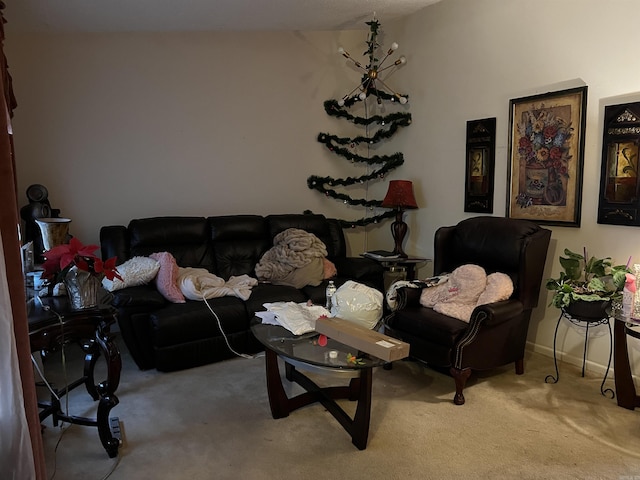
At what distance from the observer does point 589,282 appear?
282 centimetres

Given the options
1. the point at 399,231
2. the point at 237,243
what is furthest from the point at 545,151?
the point at 237,243

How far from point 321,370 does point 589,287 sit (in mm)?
1800

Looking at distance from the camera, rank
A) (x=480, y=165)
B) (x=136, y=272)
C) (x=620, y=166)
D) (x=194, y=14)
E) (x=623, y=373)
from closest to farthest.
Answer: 1. (x=623, y=373)
2. (x=620, y=166)
3. (x=136, y=272)
4. (x=194, y=14)
5. (x=480, y=165)

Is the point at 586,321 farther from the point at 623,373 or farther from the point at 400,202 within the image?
the point at 400,202

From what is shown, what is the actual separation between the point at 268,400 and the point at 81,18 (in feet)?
10.2

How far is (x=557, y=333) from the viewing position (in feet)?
11.1

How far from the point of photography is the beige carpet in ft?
6.88

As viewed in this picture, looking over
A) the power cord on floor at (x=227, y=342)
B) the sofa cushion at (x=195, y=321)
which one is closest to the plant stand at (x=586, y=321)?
the power cord on floor at (x=227, y=342)

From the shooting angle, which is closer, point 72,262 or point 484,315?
point 72,262

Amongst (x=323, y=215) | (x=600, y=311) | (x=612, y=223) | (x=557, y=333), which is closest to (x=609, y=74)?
(x=612, y=223)

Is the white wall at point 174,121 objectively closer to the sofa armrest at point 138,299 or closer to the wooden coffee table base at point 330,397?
the sofa armrest at point 138,299

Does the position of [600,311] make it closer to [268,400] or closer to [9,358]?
[268,400]

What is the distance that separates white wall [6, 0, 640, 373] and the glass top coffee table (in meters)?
1.93

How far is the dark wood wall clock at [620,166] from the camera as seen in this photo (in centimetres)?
285
